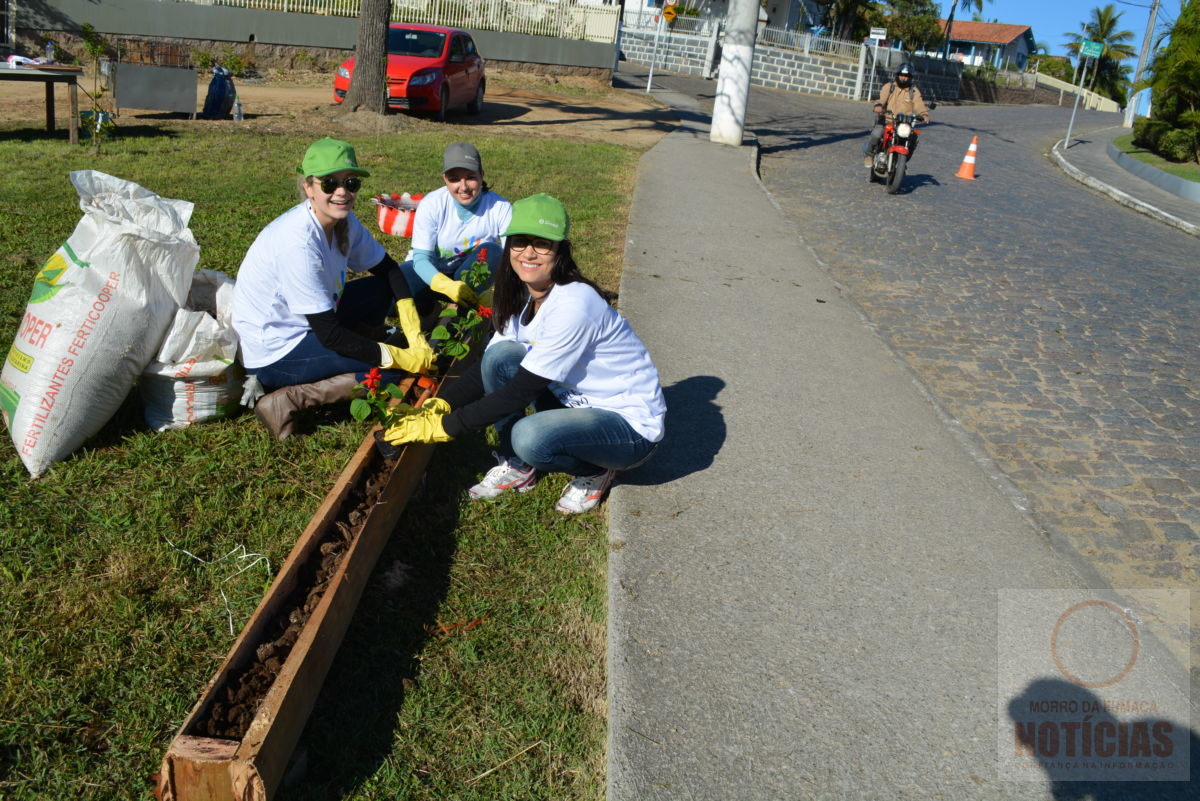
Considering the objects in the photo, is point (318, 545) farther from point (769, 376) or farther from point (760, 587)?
point (769, 376)

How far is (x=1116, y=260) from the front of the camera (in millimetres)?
10727

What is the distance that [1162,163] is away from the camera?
71.1 ft

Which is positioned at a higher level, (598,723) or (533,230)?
(533,230)

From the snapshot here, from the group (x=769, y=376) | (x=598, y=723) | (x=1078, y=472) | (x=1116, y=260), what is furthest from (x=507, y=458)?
(x=1116, y=260)

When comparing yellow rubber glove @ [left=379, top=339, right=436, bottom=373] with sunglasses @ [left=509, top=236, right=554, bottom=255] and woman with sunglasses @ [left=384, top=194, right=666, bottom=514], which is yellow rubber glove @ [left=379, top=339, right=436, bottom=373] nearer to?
woman with sunglasses @ [left=384, top=194, right=666, bottom=514]

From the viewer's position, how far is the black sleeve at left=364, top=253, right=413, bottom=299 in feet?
16.6

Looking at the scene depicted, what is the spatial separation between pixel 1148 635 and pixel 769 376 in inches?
108

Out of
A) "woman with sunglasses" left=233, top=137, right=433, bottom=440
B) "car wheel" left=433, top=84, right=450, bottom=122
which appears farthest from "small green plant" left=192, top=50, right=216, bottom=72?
"woman with sunglasses" left=233, top=137, right=433, bottom=440

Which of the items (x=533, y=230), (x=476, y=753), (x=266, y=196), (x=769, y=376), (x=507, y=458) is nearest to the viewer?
(x=476, y=753)

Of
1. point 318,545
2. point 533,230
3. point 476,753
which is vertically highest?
point 533,230

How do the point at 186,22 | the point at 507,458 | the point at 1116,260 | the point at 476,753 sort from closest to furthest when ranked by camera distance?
the point at 476,753 → the point at 507,458 → the point at 1116,260 → the point at 186,22

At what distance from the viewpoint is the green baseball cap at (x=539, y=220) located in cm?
356

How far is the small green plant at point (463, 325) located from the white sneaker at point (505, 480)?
0.65 m

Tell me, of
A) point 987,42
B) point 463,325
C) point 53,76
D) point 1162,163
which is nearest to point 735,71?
point 53,76
